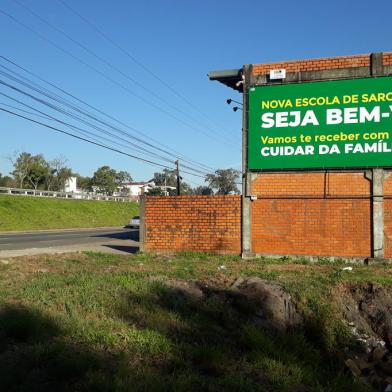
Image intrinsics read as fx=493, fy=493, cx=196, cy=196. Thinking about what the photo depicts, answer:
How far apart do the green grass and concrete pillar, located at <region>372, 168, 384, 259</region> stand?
8.87ft

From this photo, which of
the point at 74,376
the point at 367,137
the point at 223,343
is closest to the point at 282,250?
the point at 367,137

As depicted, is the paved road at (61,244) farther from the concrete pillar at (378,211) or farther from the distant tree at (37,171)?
the distant tree at (37,171)

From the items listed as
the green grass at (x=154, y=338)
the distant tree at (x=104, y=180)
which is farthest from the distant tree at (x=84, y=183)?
the green grass at (x=154, y=338)

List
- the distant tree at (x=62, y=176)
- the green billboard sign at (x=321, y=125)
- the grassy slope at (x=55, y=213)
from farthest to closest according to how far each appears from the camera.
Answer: the distant tree at (x=62, y=176) → the grassy slope at (x=55, y=213) → the green billboard sign at (x=321, y=125)

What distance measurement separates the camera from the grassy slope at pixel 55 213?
41.0m

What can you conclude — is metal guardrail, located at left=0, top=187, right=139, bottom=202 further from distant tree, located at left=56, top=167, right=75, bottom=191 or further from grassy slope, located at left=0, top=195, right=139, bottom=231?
distant tree, located at left=56, top=167, right=75, bottom=191

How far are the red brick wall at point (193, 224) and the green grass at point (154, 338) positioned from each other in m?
4.05

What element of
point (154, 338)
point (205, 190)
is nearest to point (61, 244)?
point (154, 338)

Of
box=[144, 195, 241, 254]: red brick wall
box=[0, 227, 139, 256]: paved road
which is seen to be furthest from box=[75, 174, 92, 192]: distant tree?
box=[144, 195, 241, 254]: red brick wall

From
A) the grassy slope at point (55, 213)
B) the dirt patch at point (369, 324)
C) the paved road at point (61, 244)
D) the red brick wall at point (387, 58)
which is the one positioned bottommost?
the dirt patch at point (369, 324)

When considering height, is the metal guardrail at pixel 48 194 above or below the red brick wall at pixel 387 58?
below

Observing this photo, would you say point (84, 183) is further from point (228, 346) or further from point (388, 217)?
point (228, 346)

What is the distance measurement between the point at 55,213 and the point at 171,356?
44.5 metres

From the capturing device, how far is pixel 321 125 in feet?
44.3
